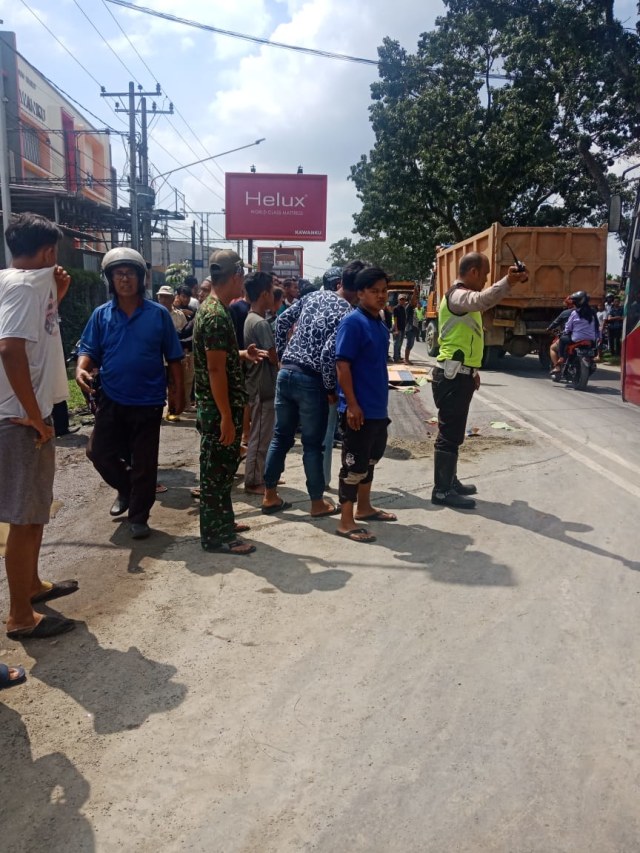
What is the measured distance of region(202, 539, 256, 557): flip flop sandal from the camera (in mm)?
4445

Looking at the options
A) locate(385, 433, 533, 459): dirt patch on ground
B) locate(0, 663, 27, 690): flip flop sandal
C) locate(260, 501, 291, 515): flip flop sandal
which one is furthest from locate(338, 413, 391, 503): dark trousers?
locate(385, 433, 533, 459): dirt patch on ground

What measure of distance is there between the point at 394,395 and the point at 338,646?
8.66 meters

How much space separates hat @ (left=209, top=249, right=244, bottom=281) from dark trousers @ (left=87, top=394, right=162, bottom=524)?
105cm

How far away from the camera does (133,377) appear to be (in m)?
4.68

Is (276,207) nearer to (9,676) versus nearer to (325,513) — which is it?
(325,513)

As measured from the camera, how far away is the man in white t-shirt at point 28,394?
10.1 ft

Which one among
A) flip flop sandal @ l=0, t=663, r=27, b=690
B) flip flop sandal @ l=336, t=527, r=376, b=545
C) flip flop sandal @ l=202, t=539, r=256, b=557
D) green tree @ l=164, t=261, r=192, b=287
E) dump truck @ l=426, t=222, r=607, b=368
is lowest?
flip flop sandal @ l=0, t=663, r=27, b=690

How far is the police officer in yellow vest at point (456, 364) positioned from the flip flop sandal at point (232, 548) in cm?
177

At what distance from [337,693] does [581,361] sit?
35.5 ft

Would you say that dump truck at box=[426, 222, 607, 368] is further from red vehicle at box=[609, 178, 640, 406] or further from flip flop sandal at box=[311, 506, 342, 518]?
flip flop sandal at box=[311, 506, 342, 518]

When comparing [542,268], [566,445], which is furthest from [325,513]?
[542,268]

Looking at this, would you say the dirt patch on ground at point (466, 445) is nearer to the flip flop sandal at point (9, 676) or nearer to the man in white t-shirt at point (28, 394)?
the man in white t-shirt at point (28, 394)

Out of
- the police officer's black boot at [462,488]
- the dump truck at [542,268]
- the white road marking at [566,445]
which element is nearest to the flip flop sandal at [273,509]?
the police officer's black boot at [462,488]

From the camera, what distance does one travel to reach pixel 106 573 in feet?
13.9
